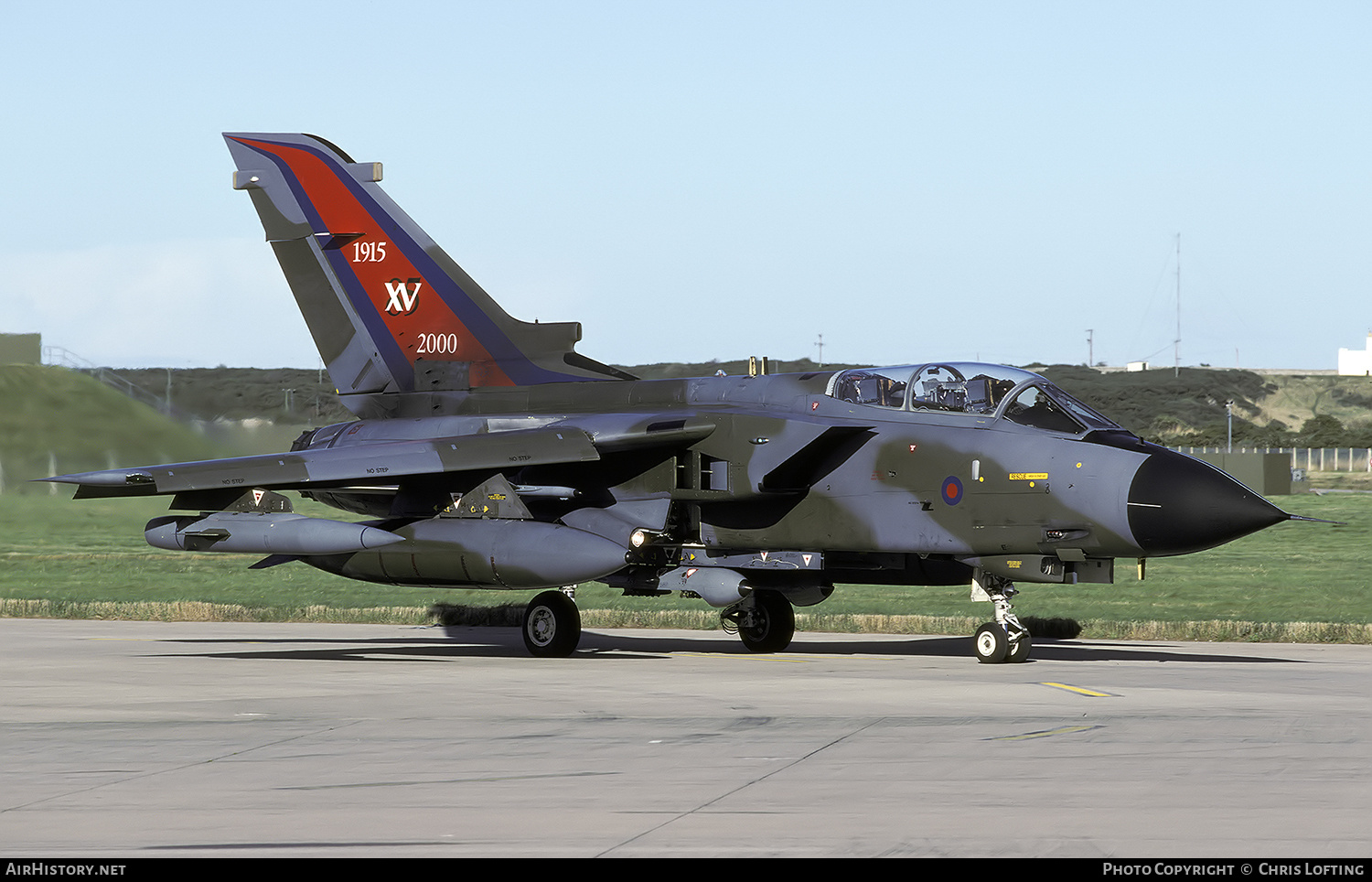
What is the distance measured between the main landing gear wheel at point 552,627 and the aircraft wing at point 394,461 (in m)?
1.82

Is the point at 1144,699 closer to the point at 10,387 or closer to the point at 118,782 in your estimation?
the point at 118,782

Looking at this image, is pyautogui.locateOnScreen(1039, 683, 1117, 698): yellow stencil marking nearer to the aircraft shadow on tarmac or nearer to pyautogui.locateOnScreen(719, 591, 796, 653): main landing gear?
the aircraft shadow on tarmac

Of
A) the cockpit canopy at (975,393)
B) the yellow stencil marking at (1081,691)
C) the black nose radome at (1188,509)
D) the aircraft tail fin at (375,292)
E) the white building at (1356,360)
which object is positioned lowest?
the yellow stencil marking at (1081,691)

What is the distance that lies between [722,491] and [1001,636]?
336 centimetres

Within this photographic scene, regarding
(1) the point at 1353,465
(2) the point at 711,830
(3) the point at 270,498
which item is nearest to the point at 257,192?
(3) the point at 270,498

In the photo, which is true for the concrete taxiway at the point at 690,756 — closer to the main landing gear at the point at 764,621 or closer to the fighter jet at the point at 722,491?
the fighter jet at the point at 722,491

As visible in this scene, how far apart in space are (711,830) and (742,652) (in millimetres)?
10859

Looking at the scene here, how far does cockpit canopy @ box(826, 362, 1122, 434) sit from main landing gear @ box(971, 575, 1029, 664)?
69.2 inches

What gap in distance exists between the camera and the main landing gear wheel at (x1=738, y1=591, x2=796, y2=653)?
1786 cm

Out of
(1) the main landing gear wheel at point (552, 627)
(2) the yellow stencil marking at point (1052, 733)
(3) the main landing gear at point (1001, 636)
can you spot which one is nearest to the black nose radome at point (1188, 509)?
(3) the main landing gear at point (1001, 636)

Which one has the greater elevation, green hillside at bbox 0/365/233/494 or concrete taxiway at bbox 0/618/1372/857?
green hillside at bbox 0/365/233/494

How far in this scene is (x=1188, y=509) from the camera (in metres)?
14.0

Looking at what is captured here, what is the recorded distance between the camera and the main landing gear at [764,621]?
17859mm

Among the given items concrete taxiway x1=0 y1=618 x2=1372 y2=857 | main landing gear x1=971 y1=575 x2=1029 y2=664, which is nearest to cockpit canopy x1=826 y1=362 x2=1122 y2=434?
main landing gear x1=971 y1=575 x2=1029 y2=664
